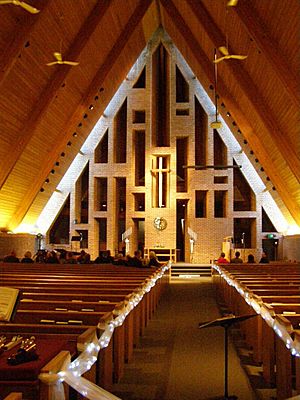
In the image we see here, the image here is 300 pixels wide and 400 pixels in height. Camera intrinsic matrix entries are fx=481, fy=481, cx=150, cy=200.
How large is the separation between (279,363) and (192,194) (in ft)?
49.8

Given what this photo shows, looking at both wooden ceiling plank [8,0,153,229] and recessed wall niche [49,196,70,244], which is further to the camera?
recessed wall niche [49,196,70,244]

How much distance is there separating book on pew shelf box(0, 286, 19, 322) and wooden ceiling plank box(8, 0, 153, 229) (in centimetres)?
1052

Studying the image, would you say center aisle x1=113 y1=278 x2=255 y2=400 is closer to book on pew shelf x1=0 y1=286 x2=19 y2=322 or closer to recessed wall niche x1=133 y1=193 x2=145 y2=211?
book on pew shelf x1=0 y1=286 x2=19 y2=322

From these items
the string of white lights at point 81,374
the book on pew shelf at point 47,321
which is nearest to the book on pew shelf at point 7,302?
the string of white lights at point 81,374

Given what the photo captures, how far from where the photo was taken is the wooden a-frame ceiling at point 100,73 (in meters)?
9.00

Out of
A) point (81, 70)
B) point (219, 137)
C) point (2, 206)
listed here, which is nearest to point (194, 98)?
point (219, 137)

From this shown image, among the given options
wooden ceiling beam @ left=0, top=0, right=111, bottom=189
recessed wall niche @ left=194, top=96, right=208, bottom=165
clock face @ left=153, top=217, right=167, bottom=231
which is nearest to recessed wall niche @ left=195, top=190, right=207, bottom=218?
recessed wall niche @ left=194, top=96, right=208, bottom=165

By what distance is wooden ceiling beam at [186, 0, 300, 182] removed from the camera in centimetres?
1116

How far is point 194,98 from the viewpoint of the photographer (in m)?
18.9

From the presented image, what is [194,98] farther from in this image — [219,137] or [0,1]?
[0,1]

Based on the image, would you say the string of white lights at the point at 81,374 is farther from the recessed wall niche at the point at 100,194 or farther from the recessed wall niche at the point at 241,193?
the recessed wall niche at the point at 241,193

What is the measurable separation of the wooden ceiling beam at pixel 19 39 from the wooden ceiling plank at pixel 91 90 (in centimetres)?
399

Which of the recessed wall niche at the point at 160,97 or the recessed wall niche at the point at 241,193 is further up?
the recessed wall niche at the point at 160,97

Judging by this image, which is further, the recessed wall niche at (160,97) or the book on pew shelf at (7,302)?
the recessed wall niche at (160,97)
